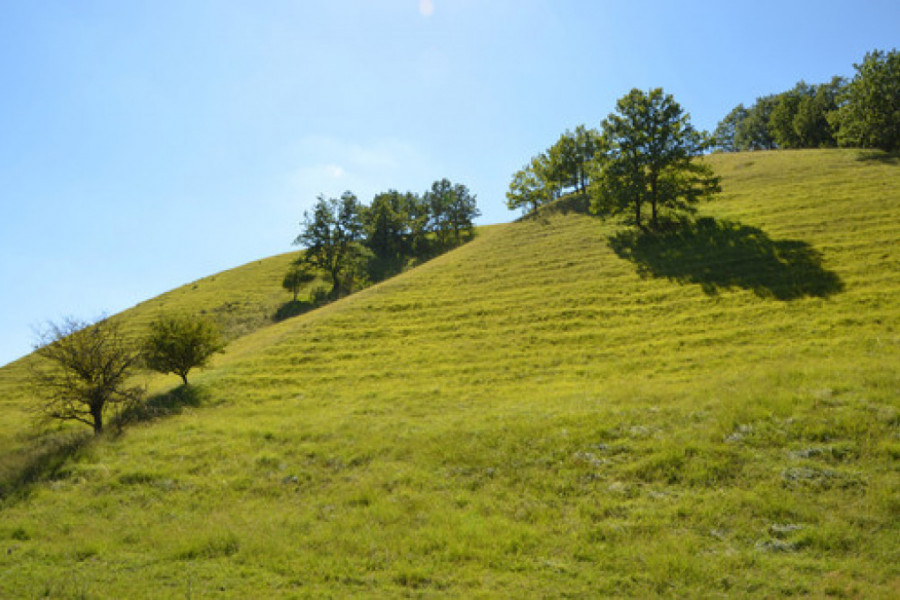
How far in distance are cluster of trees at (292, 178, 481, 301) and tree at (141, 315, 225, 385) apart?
36.2 meters

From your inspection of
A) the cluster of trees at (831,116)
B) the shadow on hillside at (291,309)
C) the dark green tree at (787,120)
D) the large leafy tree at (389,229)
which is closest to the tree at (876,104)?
the cluster of trees at (831,116)

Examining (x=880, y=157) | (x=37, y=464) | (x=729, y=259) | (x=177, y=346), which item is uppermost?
(x=880, y=157)

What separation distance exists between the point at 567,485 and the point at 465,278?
33364mm


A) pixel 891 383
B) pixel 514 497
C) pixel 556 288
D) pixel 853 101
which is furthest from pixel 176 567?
pixel 853 101

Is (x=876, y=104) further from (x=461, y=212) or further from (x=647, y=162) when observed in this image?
(x=461, y=212)

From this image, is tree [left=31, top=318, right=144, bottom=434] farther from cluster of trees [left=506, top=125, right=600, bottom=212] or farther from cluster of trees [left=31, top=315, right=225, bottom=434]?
cluster of trees [left=506, top=125, right=600, bottom=212]

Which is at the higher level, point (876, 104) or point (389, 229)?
point (389, 229)

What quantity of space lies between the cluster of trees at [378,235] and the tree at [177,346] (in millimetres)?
36164

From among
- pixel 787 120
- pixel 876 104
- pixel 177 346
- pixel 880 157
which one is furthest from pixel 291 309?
pixel 787 120

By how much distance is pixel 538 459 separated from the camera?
13203 millimetres

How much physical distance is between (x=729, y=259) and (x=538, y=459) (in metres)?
30.4

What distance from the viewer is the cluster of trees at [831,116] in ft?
176

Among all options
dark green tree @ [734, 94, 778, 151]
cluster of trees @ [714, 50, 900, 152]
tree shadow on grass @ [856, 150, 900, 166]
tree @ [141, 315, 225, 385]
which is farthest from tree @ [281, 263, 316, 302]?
dark green tree @ [734, 94, 778, 151]

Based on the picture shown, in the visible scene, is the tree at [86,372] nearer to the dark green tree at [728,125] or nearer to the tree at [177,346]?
the tree at [177,346]
